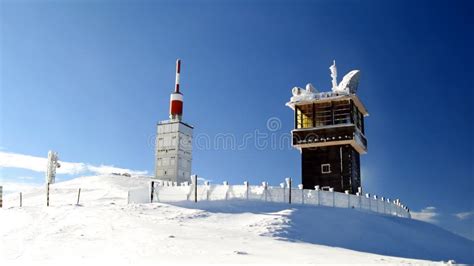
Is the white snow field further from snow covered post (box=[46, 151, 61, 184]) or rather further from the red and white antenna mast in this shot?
the red and white antenna mast

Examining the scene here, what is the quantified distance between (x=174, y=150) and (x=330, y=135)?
1923 cm

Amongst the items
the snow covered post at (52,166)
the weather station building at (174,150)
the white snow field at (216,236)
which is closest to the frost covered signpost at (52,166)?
the snow covered post at (52,166)

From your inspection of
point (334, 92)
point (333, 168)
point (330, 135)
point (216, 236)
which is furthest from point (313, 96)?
point (216, 236)

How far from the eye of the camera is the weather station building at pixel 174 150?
50125 millimetres

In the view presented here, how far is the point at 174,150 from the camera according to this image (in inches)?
2004

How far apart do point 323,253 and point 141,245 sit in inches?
268

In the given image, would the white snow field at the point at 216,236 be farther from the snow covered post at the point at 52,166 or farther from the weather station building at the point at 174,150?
the weather station building at the point at 174,150

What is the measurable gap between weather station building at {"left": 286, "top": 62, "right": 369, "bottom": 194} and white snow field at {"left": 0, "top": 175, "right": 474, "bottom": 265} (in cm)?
880

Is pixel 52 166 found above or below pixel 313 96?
below

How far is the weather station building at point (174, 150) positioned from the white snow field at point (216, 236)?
21357mm

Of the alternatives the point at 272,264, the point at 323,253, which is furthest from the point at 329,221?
the point at 272,264

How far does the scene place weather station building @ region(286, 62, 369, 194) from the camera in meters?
38.0

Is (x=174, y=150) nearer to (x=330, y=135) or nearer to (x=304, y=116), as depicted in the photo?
(x=304, y=116)

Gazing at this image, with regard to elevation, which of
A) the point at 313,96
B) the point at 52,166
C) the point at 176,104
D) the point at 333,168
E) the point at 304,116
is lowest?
the point at 333,168
